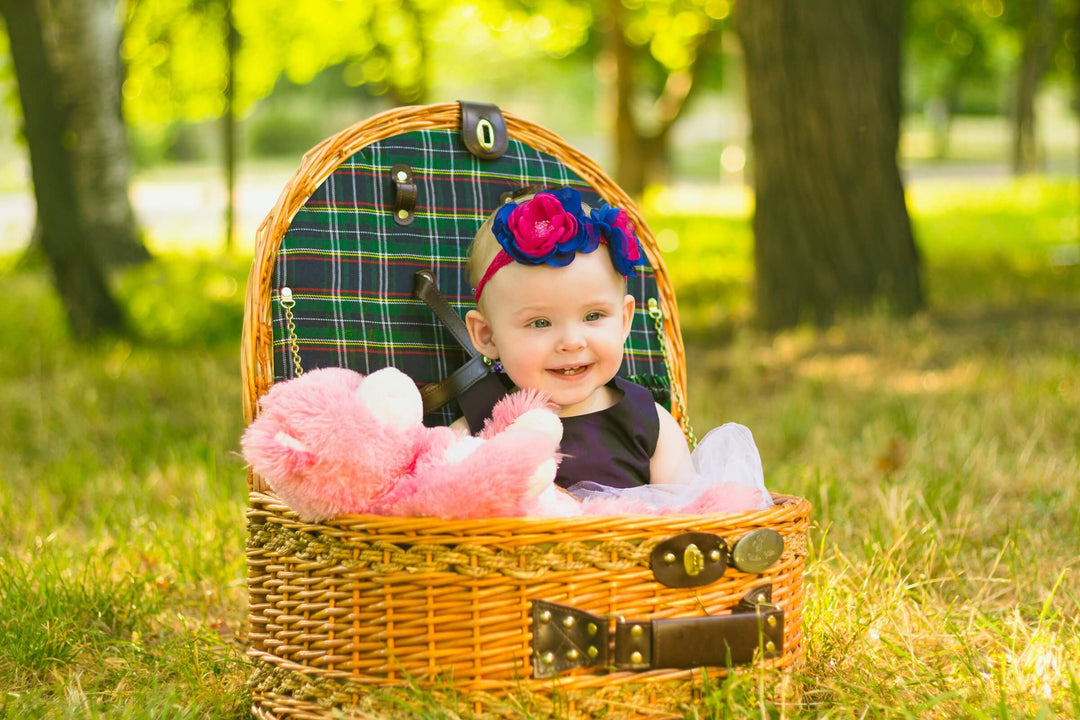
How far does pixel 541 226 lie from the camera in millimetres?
2232

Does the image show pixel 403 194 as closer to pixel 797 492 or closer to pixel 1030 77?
pixel 797 492

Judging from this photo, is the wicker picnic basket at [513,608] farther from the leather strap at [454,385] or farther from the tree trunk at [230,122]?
the tree trunk at [230,122]

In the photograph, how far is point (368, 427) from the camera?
1886 millimetres

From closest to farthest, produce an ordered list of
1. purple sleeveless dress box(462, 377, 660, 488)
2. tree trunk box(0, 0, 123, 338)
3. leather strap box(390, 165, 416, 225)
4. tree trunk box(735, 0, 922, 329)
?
1. purple sleeveless dress box(462, 377, 660, 488)
2. leather strap box(390, 165, 416, 225)
3. tree trunk box(0, 0, 123, 338)
4. tree trunk box(735, 0, 922, 329)

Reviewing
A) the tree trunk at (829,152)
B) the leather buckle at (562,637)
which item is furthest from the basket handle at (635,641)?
the tree trunk at (829,152)

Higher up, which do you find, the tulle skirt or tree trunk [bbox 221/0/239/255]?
tree trunk [bbox 221/0/239/255]

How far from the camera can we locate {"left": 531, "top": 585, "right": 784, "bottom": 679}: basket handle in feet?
6.25

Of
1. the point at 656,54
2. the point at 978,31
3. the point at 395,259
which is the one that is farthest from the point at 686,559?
the point at 978,31

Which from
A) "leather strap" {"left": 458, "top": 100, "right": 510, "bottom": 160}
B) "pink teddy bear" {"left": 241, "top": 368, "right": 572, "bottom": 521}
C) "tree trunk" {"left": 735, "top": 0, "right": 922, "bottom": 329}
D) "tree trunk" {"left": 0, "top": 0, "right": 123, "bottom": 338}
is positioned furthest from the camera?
"tree trunk" {"left": 735, "top": 0, "right": 922, "bottom": 329}

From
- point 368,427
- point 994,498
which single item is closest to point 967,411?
point 994,498

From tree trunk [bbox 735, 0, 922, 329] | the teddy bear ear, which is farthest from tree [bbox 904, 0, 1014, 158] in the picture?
the teddy bear ear

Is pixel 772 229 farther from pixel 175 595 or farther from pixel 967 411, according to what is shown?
pixel 175 595

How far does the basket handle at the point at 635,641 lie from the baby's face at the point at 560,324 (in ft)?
1.90

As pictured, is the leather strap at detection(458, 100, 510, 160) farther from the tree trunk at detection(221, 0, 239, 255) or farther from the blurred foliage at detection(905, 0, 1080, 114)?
the blurred foliage at detection(905, 0, 1080, 114)
